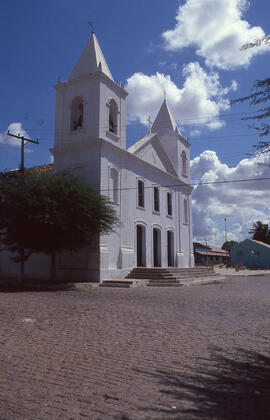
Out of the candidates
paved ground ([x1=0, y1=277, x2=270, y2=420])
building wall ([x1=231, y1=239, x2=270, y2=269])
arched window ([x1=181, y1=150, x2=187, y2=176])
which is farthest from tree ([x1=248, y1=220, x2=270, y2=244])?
paved ground ([x1=0, y1=277, x2=270, y2=420])

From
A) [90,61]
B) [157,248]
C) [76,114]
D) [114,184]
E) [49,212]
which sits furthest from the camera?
[157,248]

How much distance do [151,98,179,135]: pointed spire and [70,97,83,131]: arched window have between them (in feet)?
31.4

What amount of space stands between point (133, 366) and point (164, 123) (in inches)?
1054

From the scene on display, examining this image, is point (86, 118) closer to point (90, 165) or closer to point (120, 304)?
point (90, 165)

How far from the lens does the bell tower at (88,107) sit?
19609 millimetres

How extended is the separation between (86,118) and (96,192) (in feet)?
17.2

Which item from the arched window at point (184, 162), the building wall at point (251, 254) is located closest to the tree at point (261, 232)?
the building wall at point (251, 254)

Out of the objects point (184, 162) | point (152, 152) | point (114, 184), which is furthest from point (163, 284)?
point (184, 162)

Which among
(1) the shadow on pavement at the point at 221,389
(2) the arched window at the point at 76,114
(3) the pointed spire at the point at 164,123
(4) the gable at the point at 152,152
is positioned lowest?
(1) the shadow on pavement at the point at 221,389

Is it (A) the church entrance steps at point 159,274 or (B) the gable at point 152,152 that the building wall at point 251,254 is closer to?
(B) the gable at point 152,152

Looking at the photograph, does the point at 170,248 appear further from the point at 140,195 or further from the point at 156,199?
the point at 140,195

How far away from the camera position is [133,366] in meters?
4.54

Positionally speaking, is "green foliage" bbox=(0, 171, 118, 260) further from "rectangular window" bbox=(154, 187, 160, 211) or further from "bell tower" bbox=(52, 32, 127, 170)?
"rectangular window" bbox=(154, 187, 160, 211)

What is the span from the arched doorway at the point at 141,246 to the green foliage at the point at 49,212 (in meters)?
6.38
